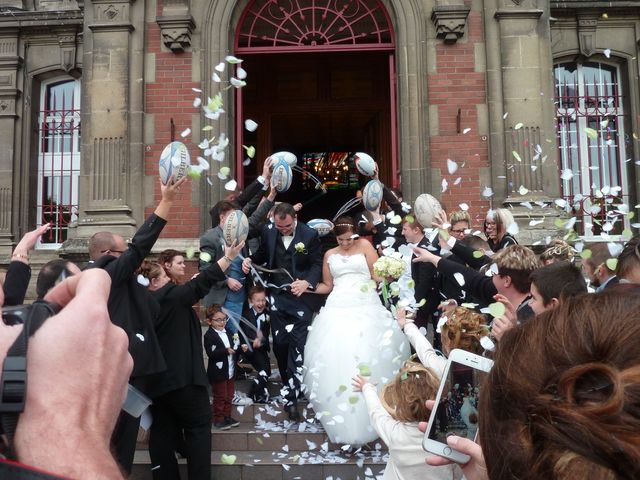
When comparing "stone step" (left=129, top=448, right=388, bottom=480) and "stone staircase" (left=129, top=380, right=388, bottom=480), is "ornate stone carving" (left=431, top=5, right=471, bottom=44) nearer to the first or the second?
"stone staircase" (left=129, top=380, right=388, bottom=480)

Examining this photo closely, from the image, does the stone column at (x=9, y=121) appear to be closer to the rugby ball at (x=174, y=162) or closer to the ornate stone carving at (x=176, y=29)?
the ornate stone carving at (x=176, y=29)

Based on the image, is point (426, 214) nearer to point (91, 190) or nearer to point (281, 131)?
point (91, 190)

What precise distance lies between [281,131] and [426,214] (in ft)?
32.5

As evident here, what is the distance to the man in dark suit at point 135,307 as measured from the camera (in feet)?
13.4

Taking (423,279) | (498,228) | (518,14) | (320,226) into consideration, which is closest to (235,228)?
(423,279)

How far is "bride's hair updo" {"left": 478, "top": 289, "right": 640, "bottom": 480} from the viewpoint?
2.44ft

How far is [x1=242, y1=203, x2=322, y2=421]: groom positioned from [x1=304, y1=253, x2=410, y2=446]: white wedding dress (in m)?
0.19

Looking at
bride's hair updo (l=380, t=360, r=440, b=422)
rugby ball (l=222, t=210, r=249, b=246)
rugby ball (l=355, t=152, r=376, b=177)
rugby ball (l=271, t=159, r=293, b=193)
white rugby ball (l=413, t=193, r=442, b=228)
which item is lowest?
bride's hair updo (l=380, t=360, r=440, b=422)

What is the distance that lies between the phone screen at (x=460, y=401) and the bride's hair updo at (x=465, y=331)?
62.6 inches

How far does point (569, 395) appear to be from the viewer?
80 centimetres

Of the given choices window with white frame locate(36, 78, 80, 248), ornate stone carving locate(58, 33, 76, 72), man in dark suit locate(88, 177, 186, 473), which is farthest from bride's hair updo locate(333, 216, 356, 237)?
ornate stone carving locate(58, 33, 76, 72)

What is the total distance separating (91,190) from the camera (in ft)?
31.1

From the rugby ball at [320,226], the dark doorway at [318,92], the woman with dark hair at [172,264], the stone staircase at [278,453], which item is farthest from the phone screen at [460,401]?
the dark doorway at [318,92]

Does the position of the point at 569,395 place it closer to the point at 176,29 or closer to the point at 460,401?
the point at 460,401
